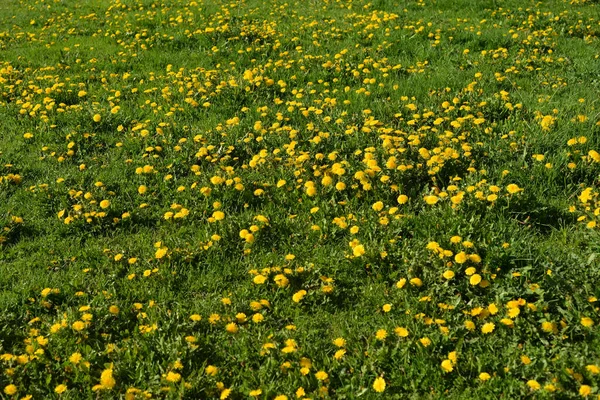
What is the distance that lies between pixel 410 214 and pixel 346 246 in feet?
1.91

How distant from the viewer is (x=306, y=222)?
483cm

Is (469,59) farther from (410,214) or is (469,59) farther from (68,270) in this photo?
(68,270)

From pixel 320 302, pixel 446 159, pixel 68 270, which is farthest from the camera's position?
pixel 446 159

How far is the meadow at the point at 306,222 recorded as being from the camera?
11.3 ft

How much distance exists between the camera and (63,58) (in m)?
9.01

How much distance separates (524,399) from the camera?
3123 millimetres

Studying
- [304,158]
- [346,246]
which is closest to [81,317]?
[346,246]

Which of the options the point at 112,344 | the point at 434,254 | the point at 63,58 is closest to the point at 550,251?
the point at 434,254

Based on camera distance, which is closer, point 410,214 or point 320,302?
point 320,302

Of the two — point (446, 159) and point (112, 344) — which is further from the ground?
point (446, 159)

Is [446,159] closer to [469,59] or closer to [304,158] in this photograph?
[304,158]

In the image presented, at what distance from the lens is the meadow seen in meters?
3.45

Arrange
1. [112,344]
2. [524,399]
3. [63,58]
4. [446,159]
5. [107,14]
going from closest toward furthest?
[524,399] < [112,344] < [446,159] < [63,58] < [107,14]

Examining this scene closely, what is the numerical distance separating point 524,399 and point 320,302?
1.44m
